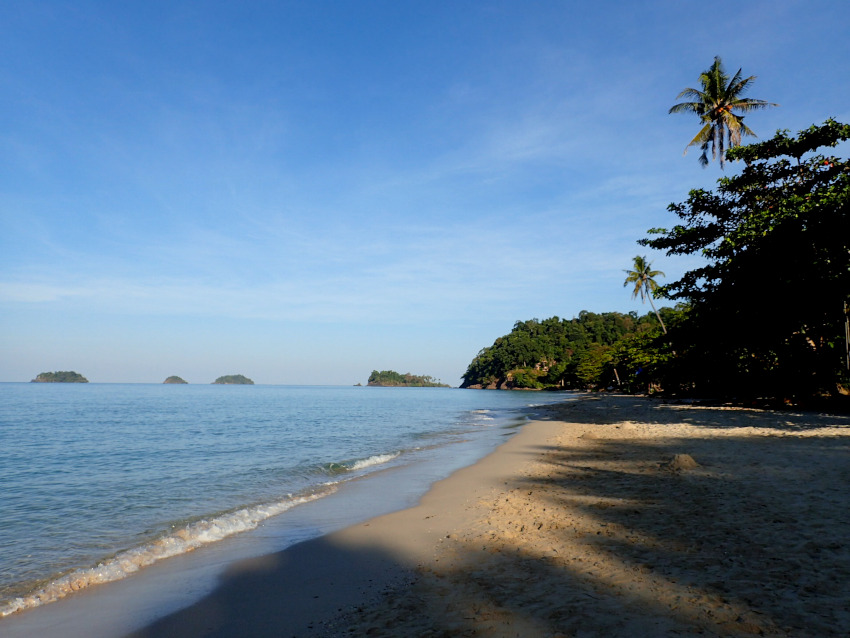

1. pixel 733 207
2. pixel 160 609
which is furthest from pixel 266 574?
pixel 733 207

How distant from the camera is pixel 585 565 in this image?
5496mm

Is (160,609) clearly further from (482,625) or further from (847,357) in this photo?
(847,357)

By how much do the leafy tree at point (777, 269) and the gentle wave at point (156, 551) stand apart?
21679 mm

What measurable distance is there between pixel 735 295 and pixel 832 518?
19.5 m

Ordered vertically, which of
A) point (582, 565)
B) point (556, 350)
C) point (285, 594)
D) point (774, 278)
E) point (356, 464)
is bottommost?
point (356, 464)

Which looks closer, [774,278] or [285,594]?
[285,594]

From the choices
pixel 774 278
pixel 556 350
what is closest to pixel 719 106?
pixel 774 278

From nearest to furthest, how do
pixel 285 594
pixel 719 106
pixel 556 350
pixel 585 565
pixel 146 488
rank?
pixel 585 565, pixel 285 594, pixel 146 488, pixel 719 106, pixel 556 350

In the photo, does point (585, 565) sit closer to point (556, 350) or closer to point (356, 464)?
point (356, 464)

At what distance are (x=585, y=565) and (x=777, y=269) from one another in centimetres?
2064

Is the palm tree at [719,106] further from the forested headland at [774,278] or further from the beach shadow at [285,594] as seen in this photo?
the beach shadow at [285,594]

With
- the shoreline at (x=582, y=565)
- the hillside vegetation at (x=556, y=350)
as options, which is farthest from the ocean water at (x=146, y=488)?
the hillside vegetation at (x=556, y=350)

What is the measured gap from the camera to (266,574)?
652cm

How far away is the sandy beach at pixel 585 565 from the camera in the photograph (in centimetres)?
413
